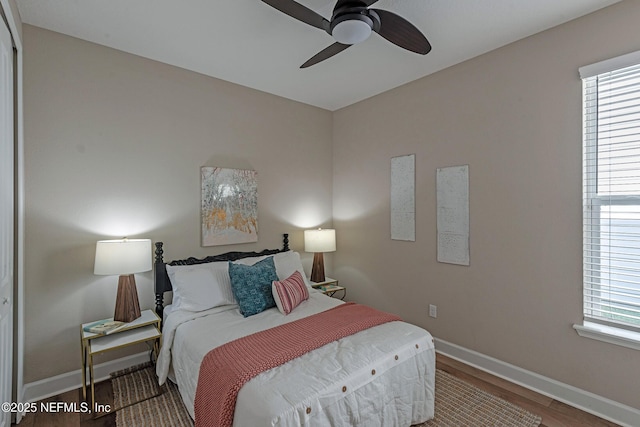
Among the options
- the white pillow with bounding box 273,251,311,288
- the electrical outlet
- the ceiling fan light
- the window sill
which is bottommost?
the electrical outlet

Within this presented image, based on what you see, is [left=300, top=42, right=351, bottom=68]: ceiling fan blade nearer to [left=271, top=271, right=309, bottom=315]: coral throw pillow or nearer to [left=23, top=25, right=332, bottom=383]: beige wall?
[left=23, top=25, right=332, bottom=383]: beige wall

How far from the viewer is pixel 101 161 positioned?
104 inches

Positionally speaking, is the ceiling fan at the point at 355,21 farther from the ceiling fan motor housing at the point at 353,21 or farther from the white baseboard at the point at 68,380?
the white baseboard at the point at 68,380

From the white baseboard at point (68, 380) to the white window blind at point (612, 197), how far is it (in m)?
3.65

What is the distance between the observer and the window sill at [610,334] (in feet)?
6.70

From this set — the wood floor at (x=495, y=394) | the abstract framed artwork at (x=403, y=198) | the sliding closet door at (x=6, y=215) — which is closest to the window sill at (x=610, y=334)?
the wood floor at (x=495, y=394)

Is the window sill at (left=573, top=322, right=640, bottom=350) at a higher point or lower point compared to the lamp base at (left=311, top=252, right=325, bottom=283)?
lower

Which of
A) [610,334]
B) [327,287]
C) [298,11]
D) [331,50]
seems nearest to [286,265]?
[327,287]

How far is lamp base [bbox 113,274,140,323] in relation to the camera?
2.48 m

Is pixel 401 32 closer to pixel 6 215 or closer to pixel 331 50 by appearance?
pixel 331 50

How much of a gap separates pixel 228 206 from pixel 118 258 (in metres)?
1.19

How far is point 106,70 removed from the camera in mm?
2660

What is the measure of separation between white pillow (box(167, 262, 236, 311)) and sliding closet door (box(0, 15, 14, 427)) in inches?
39.4

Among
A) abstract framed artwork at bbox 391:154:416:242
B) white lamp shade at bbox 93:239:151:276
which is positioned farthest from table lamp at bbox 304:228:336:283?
white lamp shade at bbox 93:239:151:276
